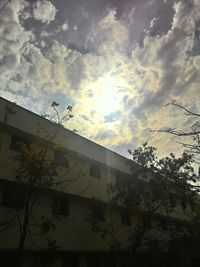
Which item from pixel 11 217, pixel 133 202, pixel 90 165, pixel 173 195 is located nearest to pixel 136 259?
pixel 133 202

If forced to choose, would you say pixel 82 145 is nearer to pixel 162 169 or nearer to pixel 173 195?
Result: pixel 162 169

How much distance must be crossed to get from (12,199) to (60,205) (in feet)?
10.6

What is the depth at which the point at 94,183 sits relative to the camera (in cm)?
1834

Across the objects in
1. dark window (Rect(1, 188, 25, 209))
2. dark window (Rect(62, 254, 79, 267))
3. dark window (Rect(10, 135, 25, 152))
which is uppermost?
dark window (Rect(10, 135, 25, 152))

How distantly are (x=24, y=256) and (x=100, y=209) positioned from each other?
6.25 meters

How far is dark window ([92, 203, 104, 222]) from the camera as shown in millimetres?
18017

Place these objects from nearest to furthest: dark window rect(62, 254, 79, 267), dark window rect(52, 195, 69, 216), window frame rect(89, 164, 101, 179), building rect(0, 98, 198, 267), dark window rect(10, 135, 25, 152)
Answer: building rect(0, 98, 198, 267) → dark window rect(10, 135, 25, 152) → dark window rect(62, 254, 79, 267) → dark window rect(52, 195, 69, 216) → window frame rect(89, 164, 101, 179)

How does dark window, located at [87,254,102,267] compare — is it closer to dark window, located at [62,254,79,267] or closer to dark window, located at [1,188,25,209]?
dark window, located at [62,254,79,267]

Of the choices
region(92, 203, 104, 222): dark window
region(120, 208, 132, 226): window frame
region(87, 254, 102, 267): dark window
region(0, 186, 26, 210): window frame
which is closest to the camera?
region(0, 186, 26, 210): window frame

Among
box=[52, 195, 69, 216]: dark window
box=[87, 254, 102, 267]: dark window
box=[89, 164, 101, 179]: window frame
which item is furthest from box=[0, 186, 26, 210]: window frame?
box=[89, 164, 101, 179]: window frame

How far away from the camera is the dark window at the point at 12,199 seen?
43.0 feet

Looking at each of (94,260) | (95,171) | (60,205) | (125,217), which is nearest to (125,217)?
(125,217)

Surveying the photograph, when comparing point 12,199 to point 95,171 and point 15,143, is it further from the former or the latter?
point 95,171

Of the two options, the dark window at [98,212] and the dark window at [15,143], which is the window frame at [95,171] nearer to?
the dark window at [98,212]
